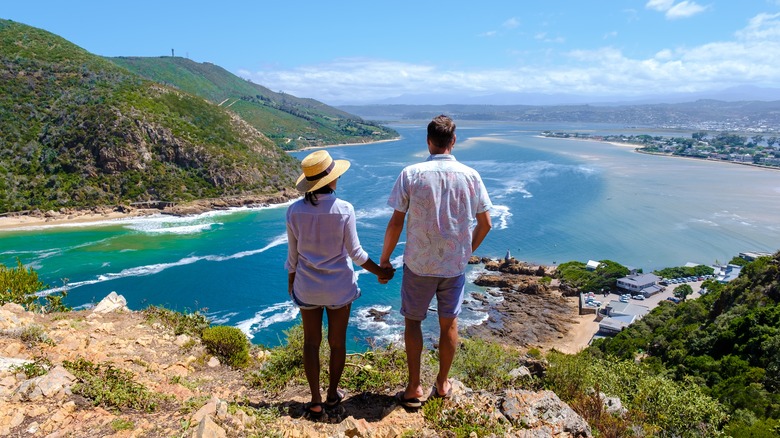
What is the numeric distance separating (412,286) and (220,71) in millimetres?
200096

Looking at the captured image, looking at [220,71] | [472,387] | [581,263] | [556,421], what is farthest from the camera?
[220,71]

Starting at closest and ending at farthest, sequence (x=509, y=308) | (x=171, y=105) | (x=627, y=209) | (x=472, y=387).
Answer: (x=472, y=387) < (x=509, y=308) < (x=627, y=209) < (x=171, y=105)

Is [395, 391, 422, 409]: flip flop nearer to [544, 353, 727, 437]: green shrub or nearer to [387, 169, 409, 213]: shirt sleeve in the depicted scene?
[387, 169, 409, 213]: shirt sleeve

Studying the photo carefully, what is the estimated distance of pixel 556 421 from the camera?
3508mm

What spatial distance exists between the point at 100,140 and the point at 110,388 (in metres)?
54.1

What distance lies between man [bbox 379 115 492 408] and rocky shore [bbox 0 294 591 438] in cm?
81

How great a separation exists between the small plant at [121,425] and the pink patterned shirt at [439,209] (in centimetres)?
216

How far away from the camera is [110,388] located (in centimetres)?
350

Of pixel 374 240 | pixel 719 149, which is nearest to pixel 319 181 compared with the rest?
pixel 374 240

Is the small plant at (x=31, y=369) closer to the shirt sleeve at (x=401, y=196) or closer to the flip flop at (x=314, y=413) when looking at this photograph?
the flip flop at (x=314, y=413)

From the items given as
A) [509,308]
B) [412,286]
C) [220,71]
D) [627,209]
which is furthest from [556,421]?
[220,71]

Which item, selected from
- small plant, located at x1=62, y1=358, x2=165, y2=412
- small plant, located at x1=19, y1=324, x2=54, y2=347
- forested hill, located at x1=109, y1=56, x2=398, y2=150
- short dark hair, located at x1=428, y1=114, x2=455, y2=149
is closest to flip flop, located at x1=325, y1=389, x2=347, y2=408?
Result: small plant, located at x1=62, y1=358, x2=165, y2=412

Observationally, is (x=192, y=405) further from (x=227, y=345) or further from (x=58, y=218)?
(x=58, y=218)

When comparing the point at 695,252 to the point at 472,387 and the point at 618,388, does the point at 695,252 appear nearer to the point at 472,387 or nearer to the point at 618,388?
the point at 618,388
